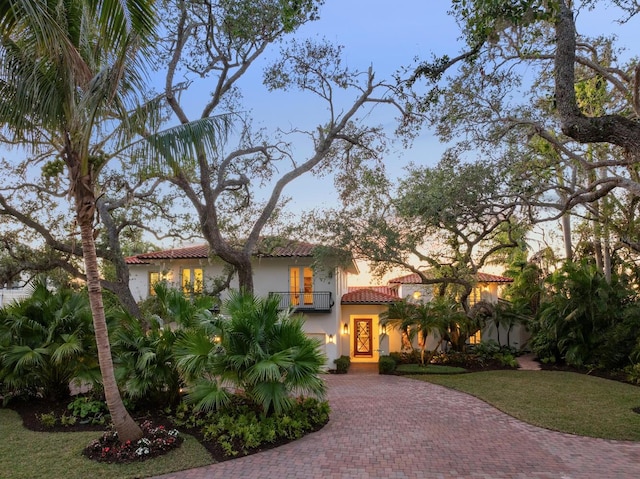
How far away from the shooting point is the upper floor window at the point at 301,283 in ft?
69.2

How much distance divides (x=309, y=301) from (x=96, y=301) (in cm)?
1365

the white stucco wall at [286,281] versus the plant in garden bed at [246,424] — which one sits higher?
the white stucco wall at [286,281]

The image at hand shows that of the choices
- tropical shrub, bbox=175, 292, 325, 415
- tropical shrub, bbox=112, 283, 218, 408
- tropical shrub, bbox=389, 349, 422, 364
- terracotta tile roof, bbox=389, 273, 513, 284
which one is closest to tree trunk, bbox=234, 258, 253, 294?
tropical shrub, bbox=112, 283, 218, 408

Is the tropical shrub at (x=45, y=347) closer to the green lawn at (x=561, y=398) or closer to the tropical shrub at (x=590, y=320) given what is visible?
the green lawn at (x=561, y=398)

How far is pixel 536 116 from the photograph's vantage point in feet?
43.9

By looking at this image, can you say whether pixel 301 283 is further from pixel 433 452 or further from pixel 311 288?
pixel 433 452

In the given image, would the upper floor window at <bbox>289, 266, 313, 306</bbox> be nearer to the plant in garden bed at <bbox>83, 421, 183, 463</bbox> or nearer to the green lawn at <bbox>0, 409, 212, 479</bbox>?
the green lawn at <bbox>0, 409, 212, 479</bbox>

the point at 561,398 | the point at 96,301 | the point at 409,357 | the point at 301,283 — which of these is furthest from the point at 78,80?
the point at 409,357

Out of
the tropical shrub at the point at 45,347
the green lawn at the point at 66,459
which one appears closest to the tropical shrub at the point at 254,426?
the green lawn at the point at 66,459

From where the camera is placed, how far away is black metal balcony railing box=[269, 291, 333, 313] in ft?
66.2

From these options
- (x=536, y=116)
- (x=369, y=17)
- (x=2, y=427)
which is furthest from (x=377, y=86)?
(x=2, y=427)

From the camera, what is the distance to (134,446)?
8109mm

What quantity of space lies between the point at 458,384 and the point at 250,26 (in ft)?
42.4

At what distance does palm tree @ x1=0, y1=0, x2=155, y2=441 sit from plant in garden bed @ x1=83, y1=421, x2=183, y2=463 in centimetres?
23
